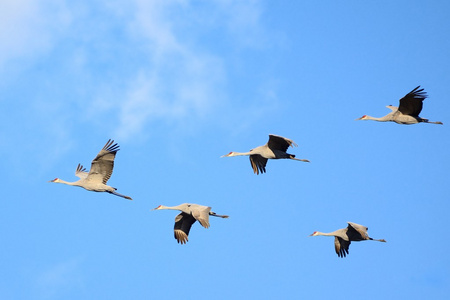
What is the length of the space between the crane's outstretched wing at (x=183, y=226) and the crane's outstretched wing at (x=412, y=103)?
7.27m

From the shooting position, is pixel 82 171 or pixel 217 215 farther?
pixel 82 171

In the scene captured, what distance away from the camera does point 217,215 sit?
24.7 m

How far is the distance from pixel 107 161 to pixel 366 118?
904cm

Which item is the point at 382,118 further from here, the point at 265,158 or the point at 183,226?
the point at 183,226

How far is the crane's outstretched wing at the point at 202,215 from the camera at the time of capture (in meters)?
22.2

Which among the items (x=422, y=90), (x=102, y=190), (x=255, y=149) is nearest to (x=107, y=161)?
(x=102, y=190)

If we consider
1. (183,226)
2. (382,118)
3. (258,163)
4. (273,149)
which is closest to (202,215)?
(183,226)

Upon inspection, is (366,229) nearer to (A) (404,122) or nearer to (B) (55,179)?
(A) (404,122)

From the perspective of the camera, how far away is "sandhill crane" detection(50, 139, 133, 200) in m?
22.6

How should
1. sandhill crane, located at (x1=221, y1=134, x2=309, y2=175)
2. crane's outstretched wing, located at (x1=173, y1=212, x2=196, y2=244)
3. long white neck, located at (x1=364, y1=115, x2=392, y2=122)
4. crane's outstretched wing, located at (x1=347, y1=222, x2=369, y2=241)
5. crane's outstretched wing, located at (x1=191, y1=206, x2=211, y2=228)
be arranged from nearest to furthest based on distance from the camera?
crane's outstretched wing, located at (x1=191, y1=206, x2=211, y2=228) < crane's outstretched wing, located at (x1=347, y1=222, x2=369, y2=241) < sandhill crane, located at (x1=221, y1=134, x2=309, y2=175) < crane's outstretched wing, located at (x1=173, y1=212, x2=196, y2=244) < long white neck, located at (x1=364, y1=115, x2=392, y2=122)

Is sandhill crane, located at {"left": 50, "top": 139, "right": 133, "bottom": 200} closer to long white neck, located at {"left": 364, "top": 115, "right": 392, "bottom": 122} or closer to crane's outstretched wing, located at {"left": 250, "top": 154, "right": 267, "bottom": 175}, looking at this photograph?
crane's outstretched wing, located at {"left": 250, "top": 154, "right": 267, "bottom": 175}

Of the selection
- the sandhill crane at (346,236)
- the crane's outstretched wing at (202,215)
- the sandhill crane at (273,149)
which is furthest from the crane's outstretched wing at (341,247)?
the crane's outstretched wing at (202,215)

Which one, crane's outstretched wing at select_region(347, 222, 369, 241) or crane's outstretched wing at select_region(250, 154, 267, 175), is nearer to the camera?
crane's outstretched wing at select_region(347, 222, 369, 241)

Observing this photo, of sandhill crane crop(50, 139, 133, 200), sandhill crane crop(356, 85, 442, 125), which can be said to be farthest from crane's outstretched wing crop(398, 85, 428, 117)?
sandhill crane crop(50, 139, 133, 200)
